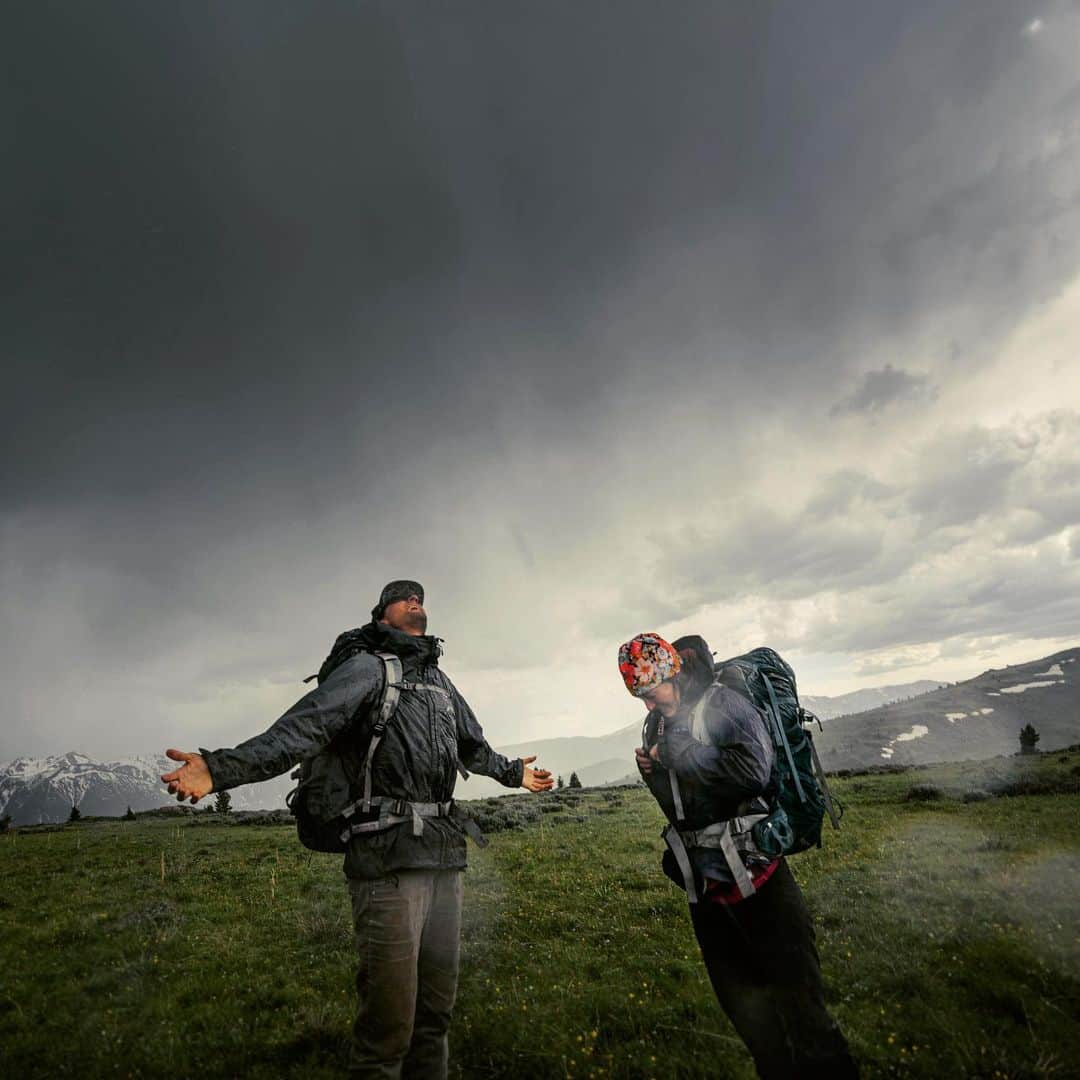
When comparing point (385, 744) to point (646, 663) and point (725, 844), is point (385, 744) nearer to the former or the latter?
point (646, 663)

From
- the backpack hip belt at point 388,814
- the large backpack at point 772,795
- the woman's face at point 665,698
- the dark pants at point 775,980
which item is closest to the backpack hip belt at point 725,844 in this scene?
the large backpack at point 772,795

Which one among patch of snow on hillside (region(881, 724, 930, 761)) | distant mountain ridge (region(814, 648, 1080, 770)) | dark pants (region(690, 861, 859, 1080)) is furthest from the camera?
patch of snow on hillside (region(881, 724, 930, 761))

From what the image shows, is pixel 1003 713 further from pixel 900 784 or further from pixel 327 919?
pixel 327 919

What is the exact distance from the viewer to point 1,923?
44.1ft

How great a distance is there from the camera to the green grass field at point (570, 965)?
21.0 ft

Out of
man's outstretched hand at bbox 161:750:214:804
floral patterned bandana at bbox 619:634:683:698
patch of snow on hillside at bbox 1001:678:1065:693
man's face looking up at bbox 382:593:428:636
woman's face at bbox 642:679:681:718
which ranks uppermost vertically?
patch of snow on hillside at bbox 1001:678:1065:693

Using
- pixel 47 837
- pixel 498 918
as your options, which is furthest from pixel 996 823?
pixel 47 837

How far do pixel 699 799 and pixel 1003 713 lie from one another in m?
187

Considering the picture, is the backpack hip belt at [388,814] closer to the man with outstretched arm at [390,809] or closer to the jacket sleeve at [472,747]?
the man with outstretched arm at [390,809]

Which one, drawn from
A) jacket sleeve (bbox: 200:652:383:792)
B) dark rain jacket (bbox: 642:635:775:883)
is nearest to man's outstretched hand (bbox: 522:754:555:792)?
dark rain jacket (bbox: 642:635:775:883)

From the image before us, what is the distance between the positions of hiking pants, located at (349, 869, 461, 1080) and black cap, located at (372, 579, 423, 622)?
2264 millimetres

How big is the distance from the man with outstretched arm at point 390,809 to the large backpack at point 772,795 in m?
1.90

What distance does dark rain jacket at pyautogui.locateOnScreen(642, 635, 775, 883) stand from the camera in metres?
4.54

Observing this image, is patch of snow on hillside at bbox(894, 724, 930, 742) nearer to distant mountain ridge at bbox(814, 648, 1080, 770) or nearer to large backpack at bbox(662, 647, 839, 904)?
distant mountain ridge at bbox(814, 648, 1080, 770)
